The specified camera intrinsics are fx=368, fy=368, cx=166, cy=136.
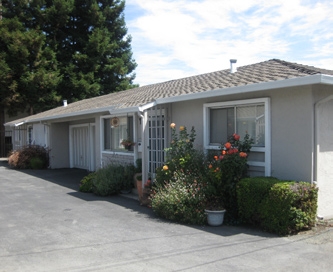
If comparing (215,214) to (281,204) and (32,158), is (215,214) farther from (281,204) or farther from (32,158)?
(32,158)

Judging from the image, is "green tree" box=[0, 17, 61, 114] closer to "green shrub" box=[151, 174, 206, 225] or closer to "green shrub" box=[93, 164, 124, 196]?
"green shrub" box=[93, 164, 124, 196]

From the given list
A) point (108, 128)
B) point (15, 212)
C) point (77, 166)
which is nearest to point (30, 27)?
point (77, 166)

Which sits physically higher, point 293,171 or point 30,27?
point 30,27

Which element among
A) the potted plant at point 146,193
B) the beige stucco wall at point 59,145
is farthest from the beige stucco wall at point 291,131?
the beige stucco wall at point 59,145

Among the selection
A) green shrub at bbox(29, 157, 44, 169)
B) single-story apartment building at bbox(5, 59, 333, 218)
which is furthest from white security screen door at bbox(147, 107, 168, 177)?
green shrub at bbox(29, 157, 44, 169)

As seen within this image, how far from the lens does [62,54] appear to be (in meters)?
29.6

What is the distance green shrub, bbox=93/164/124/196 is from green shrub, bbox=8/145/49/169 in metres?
8.55

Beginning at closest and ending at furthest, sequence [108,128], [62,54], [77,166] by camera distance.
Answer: [108,128] < [77,166] < [62,54]

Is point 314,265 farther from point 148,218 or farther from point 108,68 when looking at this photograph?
point 108,68

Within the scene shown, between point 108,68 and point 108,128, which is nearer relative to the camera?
point 108,128

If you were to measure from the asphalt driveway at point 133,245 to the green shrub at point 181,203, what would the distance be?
0.25 m

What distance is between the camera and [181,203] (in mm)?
7664

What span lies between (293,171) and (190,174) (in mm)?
2228

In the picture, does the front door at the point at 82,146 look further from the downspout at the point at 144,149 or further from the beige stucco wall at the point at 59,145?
the downspout at the point at 144,149
